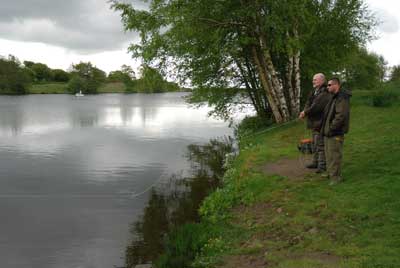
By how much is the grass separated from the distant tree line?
10.1 m

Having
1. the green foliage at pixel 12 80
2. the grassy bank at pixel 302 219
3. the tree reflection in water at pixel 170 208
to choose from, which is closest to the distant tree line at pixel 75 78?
the green foliage at pixel 12 80

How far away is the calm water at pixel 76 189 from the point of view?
9703mm

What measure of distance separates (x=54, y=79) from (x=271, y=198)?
637ft

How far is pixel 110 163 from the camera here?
1959 centimetres

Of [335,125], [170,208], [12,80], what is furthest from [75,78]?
[335,125]

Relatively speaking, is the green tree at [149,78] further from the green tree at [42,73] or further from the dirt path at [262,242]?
the green tree at [42,73]

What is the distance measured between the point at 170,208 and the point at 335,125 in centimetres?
543

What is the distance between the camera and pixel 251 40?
19.3m

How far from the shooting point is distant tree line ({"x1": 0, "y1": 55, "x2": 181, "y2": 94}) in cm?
2166

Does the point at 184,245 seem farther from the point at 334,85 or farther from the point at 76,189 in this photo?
the point at 76,189

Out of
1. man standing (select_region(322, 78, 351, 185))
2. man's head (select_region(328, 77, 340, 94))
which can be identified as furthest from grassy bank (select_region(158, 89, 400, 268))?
man's head (select_region(328, 77, 340, 94))

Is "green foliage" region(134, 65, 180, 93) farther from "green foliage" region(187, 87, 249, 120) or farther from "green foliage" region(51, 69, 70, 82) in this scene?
"green foliage" region(51, 69, 70, 82)

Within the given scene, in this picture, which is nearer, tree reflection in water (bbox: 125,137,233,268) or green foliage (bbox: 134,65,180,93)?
tree reflection in water (bbox: 125,137,233,268)

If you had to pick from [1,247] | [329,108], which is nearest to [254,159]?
[329,108]
